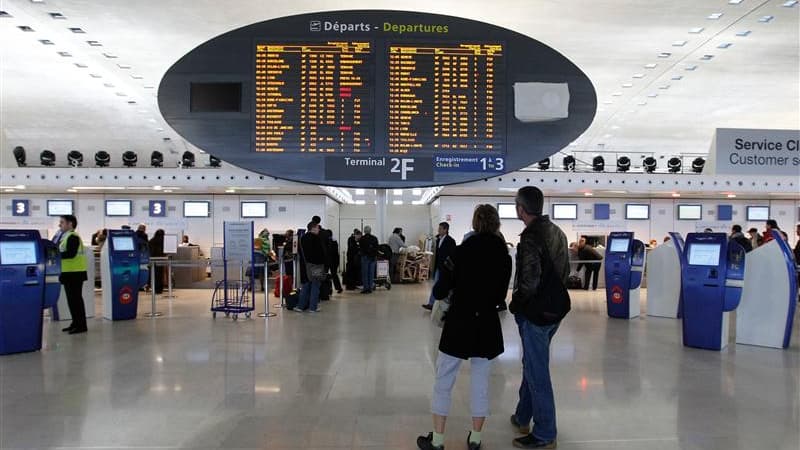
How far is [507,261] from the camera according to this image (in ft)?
11.4

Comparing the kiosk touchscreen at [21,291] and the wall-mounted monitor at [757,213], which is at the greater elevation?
the wall-mounted monitor at [757,213]

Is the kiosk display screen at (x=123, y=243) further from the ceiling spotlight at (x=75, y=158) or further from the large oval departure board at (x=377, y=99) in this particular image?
the ceiling spotlight at (x=75, y=158)

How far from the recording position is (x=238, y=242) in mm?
9391

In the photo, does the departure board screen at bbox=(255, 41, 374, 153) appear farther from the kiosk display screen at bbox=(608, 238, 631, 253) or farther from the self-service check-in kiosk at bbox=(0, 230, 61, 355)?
the kiosk display screen at bbox=(608, 238, 631, 253)

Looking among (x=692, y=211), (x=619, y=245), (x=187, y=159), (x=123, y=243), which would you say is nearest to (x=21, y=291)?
(x=123, y=243)

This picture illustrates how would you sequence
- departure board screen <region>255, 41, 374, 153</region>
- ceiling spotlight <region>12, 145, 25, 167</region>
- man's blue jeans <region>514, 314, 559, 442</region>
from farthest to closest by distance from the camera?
ceiling spotlight <region>12, 145, 25, 167</region>, departure board screen <region>255, 41, 374, 153</region>, man's blue jeans <region>514, 314, 559, 442</region>

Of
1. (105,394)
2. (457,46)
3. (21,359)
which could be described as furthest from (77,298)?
(457,46)

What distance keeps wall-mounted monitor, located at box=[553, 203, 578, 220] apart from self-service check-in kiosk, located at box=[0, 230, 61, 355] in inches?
538

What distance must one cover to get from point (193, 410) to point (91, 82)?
13706mm

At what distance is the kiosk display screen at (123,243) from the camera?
9.18m

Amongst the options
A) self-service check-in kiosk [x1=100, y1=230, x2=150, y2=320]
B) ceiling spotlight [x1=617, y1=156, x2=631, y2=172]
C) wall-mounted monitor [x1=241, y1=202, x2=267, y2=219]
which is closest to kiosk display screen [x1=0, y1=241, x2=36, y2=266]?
self-service check-in kiosk [x1=100, y1=230, x2=150, y2=320]

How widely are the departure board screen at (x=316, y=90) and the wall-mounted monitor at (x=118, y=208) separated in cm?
1320

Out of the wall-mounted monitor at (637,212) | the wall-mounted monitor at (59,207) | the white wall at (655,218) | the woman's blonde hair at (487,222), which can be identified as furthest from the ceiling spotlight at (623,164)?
the wall-mounted monitor at (59,207)

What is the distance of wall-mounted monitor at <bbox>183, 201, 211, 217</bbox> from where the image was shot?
55.0 feet
